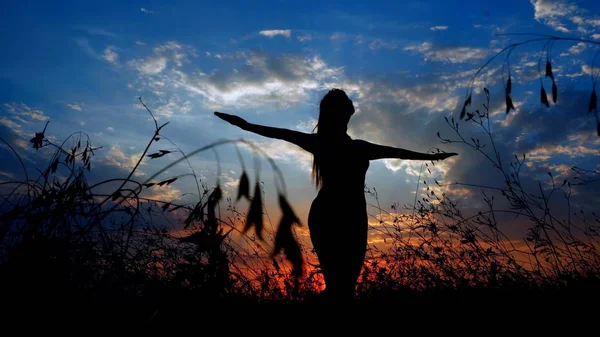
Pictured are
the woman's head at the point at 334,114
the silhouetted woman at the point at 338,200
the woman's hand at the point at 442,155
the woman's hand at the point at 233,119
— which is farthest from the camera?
the woman's hand at the point at 442,155

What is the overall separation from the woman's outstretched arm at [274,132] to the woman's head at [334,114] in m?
0.24

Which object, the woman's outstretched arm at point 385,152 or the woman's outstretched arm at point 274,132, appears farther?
the woman's outstretched arm at point 385,152

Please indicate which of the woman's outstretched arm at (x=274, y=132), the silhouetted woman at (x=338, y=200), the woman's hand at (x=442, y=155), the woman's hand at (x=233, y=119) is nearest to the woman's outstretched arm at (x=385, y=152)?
the silhouetted woman at (x=338, y=200)

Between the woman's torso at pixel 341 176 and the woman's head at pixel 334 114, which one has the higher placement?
the woman's head at pixel 334 114

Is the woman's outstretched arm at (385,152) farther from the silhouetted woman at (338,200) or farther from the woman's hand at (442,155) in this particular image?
the woman's hand at (442,155)

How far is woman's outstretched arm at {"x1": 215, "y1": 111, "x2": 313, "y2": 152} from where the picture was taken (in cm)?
347

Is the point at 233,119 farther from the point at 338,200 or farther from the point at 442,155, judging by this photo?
the point at 442,155

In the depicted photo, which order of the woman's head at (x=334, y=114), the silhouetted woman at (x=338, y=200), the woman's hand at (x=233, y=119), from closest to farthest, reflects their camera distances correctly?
the woman's hand at (x=233, y=119)
the silhouetted woman at (x=338, y=200)
the woman's head at (x=334, y=114)

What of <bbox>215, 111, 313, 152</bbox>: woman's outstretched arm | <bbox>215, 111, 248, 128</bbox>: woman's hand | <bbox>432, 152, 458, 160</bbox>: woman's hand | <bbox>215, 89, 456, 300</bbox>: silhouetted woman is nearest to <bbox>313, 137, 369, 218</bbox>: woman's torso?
<bbox>215, 89, 456, 300</bbox>: silhouetted woman

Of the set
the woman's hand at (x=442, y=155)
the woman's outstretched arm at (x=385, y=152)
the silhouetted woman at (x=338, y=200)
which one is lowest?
the silhouetted woman at (x=338, y=200)

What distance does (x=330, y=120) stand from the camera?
3.86 metres

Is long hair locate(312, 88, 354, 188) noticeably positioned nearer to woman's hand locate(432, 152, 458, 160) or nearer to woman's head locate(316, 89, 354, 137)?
woman's head locate(316, 89, 354, 137)

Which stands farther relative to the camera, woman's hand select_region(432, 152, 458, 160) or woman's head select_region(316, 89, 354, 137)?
woman's hand select_region(432, 152, 458, 160)

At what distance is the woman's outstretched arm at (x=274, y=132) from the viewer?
3.47 metres
